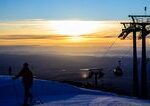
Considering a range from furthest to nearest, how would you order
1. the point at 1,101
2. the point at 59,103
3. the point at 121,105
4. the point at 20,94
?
the point at 20,94
the point at 1,101
the point at 59,103
the point at 121,105

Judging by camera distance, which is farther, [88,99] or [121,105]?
[88,99]

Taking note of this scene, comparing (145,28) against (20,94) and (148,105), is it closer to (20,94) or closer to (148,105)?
(20,94)

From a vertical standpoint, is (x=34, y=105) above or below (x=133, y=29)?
below

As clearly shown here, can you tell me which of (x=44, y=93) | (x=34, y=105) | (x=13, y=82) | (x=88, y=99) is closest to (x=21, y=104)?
(x=34, y=105)

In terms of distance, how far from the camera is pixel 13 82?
35625mm

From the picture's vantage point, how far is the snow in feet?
88.4

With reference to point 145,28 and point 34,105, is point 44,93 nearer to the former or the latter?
point 34,105

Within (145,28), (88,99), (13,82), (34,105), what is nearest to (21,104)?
(34,105)

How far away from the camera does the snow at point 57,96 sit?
26945mm

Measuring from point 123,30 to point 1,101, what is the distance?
23749 mm

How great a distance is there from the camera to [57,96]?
3183 cm

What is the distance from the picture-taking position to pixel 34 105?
87.9ft

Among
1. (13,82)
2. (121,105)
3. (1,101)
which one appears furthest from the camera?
(13,82)

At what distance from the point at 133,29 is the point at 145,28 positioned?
59.9 inches
